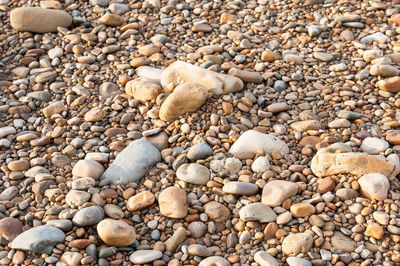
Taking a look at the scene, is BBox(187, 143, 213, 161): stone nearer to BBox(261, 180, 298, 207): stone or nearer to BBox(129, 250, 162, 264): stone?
BBox(261, 180, 298, 207): stone

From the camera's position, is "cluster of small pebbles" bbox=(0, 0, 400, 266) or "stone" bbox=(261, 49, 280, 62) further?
"stone" bbox=(261, 49, 280, 62)

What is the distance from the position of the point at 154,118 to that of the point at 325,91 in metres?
1.17

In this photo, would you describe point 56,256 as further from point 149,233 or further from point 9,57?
point 9,57

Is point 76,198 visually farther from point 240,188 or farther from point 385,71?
point 385,71

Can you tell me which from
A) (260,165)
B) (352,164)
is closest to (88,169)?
(260,165)

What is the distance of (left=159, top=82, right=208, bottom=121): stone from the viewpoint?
287cm

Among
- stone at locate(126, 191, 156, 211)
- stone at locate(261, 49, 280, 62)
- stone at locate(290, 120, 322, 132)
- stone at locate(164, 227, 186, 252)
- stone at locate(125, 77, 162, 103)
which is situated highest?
stone at locate(261, 49, 280, 62)

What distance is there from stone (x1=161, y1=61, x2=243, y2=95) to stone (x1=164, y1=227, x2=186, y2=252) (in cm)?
108

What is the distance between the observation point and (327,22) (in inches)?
149

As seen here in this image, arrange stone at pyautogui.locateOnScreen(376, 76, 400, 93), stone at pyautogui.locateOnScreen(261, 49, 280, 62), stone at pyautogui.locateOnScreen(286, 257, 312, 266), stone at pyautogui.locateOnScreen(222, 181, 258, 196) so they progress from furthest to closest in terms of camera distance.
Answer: stone at pyautogui.locateOnScreen(261, 49, 280, 62) < stone at pyautogui.locateOnScreen(376, 76, 400, 93) < stone at pyautogui.locateOnScreen(222, 181, 258, 196) < stone at pyautogui.locateOnScreen(286, 257, 312, 266)

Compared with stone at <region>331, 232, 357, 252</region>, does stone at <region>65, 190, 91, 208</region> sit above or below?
above

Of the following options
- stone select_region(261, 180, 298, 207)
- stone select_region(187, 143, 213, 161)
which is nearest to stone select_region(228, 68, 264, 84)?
stone select_region(187, 143, 213, 161)

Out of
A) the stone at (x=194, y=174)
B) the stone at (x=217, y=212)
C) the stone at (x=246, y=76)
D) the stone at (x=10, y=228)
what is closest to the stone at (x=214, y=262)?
the stone at (x=217, y=212)

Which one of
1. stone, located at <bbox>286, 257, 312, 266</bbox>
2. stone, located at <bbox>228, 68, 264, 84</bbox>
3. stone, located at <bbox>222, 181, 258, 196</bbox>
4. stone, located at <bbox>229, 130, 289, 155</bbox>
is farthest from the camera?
stone, located at <bbox>228, 68, 264, 84</bbox>
